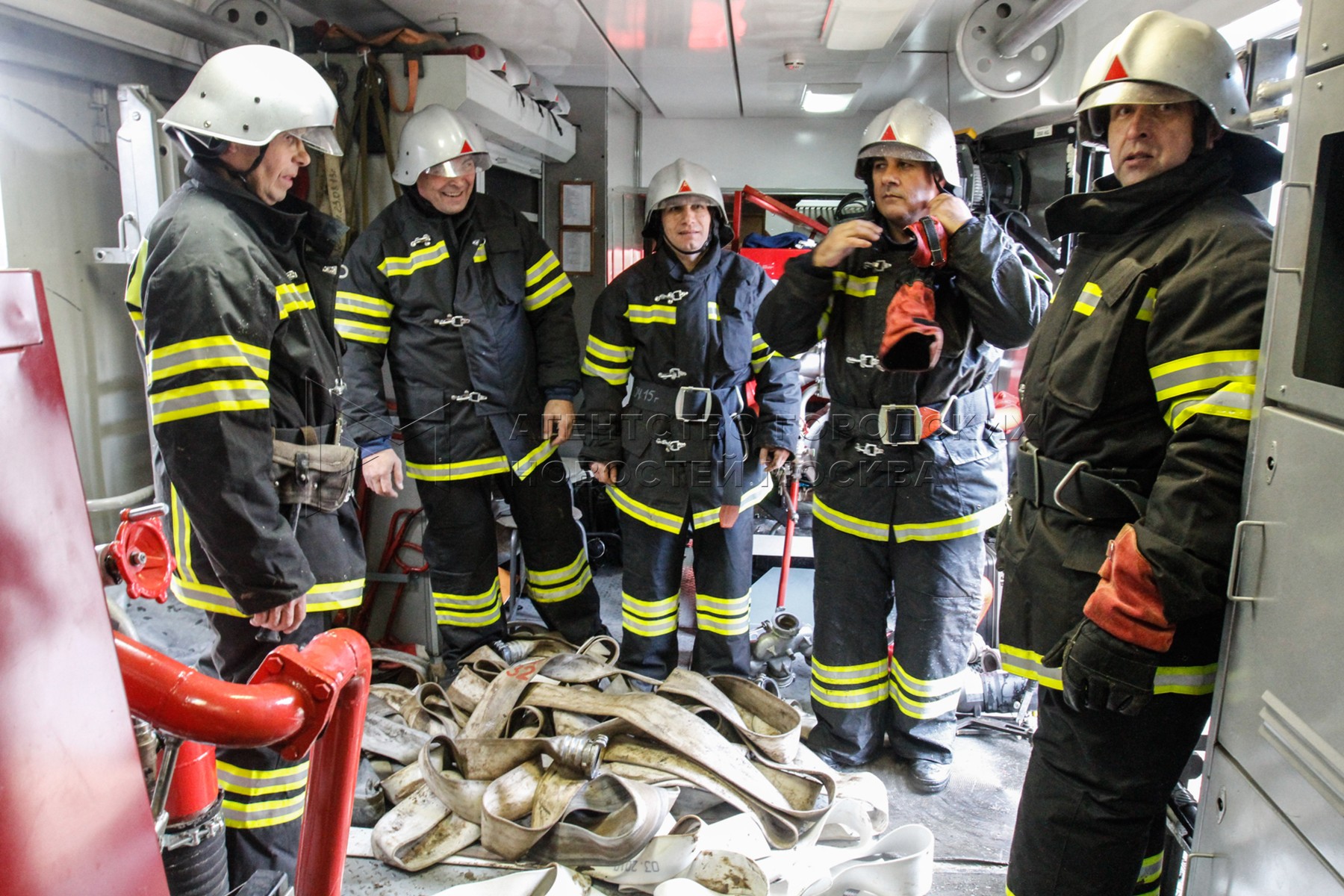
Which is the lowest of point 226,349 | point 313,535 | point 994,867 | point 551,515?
point 994,867

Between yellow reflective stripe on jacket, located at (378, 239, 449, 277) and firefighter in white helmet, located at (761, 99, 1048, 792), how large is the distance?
129 centimetres

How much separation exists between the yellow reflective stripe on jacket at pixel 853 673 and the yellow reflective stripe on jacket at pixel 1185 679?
1.33 metres

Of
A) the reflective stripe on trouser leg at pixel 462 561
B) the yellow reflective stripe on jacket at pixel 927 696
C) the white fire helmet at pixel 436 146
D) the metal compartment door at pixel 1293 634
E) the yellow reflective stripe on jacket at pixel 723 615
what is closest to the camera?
the metal compartment door at pixel 1293 634

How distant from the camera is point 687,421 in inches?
132

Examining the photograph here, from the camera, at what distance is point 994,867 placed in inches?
99.6

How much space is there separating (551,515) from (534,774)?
120cm

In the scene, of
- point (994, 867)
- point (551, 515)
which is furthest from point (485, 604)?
point (994, 867)

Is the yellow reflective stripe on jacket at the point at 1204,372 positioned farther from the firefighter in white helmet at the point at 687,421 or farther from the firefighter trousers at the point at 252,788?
the firefighter trousers at the point at 252,788

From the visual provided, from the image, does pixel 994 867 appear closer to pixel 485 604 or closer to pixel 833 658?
pixel 833 658

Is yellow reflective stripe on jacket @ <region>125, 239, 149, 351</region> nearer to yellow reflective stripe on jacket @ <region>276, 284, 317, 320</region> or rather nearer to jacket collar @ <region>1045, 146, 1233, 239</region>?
yellow reflective stripe on jacket @ <region>276, 284, 317, 320</region>

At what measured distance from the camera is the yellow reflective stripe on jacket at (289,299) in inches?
84.3

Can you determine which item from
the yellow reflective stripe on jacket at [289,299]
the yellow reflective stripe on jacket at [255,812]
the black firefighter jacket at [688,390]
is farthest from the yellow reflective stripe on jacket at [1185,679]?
the yellow reflective stripe on jacket at [289,299]

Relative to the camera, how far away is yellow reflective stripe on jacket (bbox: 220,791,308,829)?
217 centimetres

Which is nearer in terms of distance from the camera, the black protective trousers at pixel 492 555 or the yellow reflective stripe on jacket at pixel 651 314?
the yellow reflective stripe on jacket at pixel 651 314
